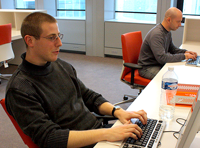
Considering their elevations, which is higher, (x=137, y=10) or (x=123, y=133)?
(x=137, y=10)

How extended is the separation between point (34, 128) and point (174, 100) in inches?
30.7

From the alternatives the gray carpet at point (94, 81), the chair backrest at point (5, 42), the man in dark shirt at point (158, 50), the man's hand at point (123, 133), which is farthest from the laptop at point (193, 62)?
the chair backrest at point (5, 42)

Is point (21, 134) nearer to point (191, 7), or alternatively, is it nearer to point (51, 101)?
point (51, 101)

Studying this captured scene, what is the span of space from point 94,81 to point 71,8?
8.93 feet

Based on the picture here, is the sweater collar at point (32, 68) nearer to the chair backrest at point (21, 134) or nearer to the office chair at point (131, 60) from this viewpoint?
the chair backrest at point (21, 134)

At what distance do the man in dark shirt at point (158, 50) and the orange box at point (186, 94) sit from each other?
2.85 feet

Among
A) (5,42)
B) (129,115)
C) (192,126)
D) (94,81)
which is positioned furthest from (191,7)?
(192,126)

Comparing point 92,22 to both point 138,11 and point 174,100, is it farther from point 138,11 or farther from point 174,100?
point 174,100

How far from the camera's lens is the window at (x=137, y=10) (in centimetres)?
489

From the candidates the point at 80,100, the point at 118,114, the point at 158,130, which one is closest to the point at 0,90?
the point at 80,100

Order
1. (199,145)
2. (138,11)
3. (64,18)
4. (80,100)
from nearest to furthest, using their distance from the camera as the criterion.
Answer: (199,145) < (80,100) < (138,11) < (64,18)

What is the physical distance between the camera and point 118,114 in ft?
4.16

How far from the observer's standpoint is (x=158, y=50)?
7.86ft

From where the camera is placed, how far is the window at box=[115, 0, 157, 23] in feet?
16.1
